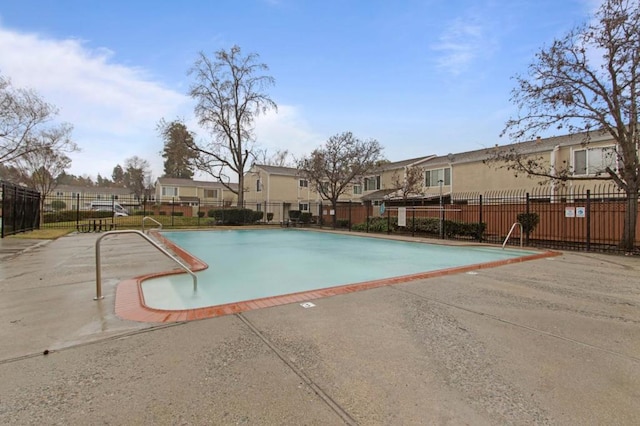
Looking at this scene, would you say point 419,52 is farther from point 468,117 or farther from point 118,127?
point 118,127

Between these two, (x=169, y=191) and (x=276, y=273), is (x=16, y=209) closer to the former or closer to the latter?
(x=276, y=273)

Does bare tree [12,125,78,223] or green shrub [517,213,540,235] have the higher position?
bare tree [12,125,78,223]

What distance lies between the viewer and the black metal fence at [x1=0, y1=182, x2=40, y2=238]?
40.9 ft

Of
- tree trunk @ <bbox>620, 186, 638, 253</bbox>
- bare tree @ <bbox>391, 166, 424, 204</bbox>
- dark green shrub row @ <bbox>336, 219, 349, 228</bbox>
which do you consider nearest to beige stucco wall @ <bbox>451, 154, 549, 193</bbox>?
bare tree @ <bbox>391, 166, 424, 204</bbox>

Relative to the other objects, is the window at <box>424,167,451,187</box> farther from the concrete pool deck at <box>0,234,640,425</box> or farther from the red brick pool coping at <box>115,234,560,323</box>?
the concrete pool deck at <box>0,234,640,425</box>

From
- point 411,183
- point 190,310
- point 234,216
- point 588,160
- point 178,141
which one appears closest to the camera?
point 190,310

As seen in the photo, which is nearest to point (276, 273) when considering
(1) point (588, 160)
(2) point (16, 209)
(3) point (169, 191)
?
(2) point (16, 209)

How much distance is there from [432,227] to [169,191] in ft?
124

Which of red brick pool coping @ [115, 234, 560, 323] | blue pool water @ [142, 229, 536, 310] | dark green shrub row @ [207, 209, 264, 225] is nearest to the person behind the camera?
red brick pool coping @ [115, 234, 560, 323]

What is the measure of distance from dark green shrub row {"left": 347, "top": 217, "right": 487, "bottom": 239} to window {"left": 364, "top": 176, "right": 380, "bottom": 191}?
10.8m

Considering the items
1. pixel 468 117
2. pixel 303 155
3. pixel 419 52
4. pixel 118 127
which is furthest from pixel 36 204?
pixel 468 117

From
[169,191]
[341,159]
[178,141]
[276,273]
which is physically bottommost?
[276,273]

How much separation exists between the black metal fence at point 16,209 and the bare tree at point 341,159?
1599cm

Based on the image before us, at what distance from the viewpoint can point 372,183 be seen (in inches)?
1240
